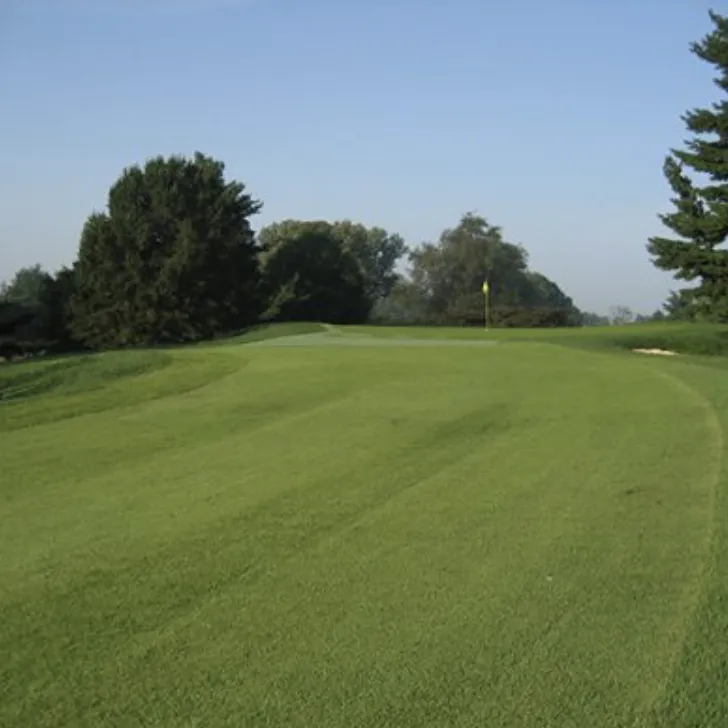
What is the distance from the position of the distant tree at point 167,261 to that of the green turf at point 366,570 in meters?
44.8

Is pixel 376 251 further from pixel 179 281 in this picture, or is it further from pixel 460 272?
pixel 179 281

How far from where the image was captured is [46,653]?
3.92 m

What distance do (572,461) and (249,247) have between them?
5194cm

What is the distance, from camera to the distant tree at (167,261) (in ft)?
180

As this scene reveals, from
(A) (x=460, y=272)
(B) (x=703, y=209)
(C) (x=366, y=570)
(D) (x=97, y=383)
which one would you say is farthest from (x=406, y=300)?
(C) (x=366, y=570)

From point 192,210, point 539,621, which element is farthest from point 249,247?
point 539,621

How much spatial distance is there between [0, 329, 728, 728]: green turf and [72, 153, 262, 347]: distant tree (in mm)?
44793

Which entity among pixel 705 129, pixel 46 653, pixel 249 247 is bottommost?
pixel 46 653

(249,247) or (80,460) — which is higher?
(249,247)

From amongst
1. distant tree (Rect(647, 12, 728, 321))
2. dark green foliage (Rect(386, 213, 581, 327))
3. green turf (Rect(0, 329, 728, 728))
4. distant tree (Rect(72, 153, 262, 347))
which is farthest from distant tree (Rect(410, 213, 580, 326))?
green turf (Rect(0, 329, 728, 728))

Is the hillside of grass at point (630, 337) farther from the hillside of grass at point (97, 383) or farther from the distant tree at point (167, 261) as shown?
the distant tree at point (167, 261)

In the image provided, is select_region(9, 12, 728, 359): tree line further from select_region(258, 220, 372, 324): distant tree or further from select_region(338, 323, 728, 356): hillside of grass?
select_region(338, 323, 728, 356): hillside of grass

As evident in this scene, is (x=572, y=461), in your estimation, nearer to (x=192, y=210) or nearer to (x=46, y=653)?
(x=46, y=653)

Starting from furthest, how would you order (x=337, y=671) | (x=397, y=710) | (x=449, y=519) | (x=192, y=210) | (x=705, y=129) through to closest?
(x=192, y=210)
(x=705, y=129)
(x=449, y=519)
(x=337, y=671)
(x=397, y=710)
